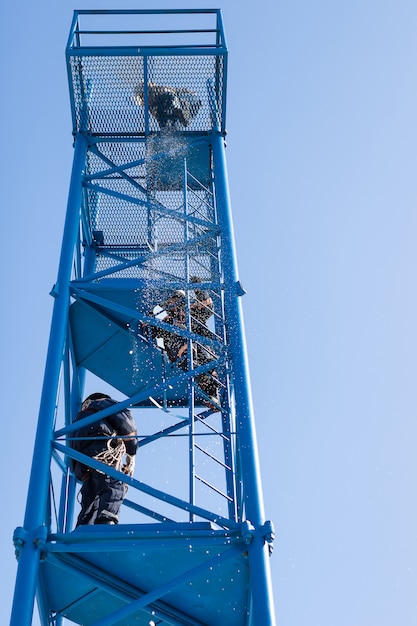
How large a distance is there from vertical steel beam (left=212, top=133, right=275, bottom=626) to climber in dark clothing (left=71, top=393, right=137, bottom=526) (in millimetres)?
1124

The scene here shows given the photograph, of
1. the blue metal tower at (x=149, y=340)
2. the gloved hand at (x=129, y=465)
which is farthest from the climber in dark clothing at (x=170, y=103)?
the gloved hand at (x=129, y=465)

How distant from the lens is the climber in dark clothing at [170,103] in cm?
1201

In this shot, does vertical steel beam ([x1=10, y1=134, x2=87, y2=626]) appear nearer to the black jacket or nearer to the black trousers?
the black jacket

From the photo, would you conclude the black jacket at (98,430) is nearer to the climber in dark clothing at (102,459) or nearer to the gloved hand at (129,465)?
the climber in dark clothing at (102,459)

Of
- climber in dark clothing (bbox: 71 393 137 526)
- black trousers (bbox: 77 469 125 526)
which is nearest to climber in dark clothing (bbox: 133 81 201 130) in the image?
climber in dark clothing (bbox: 71 393 137 526)

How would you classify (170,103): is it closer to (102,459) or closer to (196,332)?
(196,332)

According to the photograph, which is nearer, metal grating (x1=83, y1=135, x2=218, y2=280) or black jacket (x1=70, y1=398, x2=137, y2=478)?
black jacket (x1=70, y1=398, x2=137, y2=478)

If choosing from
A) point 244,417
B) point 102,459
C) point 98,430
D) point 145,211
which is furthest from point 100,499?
point 145,211

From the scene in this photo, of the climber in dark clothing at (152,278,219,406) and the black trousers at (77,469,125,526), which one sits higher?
the climber in dark clothing at (152,278,219,406)

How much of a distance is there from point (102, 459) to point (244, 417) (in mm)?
1516

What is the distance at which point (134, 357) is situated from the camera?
35.4 ft

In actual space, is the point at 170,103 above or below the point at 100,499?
above

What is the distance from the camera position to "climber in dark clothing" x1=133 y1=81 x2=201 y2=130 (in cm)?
1201

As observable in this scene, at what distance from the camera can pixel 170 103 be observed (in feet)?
39.4
